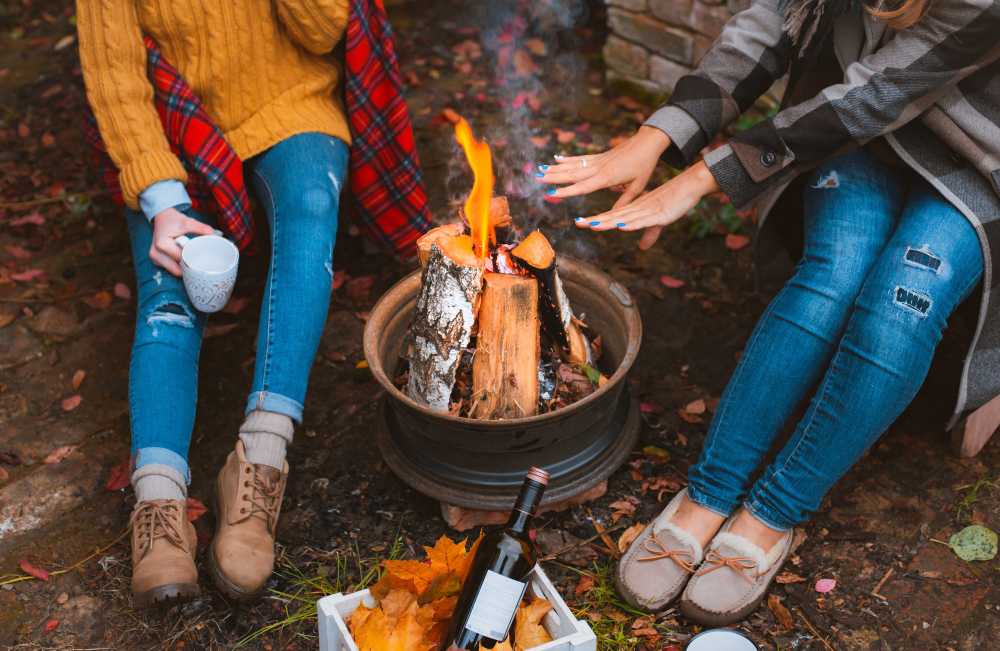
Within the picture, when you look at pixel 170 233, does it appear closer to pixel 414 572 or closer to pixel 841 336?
pixel 414 572

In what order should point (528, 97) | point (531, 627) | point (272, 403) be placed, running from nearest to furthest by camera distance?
point (531, 627), point (272, 403), point (528, 97)

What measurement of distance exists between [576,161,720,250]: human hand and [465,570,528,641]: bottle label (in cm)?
94

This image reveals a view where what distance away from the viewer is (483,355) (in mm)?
2258

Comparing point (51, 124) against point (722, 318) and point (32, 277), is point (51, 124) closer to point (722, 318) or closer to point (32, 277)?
point (32, 277)

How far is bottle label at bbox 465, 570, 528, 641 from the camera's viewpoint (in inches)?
66.7

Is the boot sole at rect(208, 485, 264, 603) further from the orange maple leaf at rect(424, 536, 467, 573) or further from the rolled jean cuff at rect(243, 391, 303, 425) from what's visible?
the orange maple leaf at rect(424, 536, 467, 573)

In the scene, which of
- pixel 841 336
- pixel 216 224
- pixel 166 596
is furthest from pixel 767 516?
pixel 216 224

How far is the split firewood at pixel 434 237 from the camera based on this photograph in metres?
2.25

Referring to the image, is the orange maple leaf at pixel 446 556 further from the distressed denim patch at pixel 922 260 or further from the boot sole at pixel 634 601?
the distressed denim patch at pixel 922 260

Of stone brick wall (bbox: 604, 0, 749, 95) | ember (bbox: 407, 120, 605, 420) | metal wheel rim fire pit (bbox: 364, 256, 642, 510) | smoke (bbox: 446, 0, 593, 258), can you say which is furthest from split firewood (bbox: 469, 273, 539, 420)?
stone brick wall (bbox: 604, 0, 749, 95)

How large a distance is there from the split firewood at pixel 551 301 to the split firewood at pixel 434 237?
0.61 feet

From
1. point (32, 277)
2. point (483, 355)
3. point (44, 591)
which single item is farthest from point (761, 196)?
point (32, 277)

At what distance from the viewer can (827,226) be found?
2.25m

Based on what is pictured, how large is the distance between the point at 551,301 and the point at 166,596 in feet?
4.41
